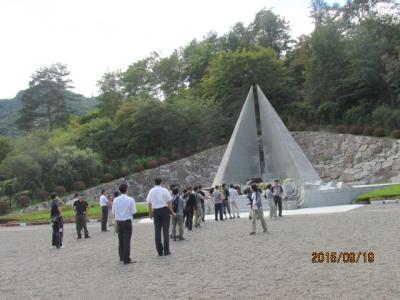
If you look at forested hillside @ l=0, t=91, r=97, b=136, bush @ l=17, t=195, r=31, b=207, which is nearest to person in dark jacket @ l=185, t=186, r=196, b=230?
bush @ l=17, t=195, r=31, b=207

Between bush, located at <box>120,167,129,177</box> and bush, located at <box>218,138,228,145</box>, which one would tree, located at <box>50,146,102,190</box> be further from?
bush, located at <box>218,138,228,145</box>

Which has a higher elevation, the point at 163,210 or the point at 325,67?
the point at 325,67

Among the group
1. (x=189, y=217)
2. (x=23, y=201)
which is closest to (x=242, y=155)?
(x=189, y=217)

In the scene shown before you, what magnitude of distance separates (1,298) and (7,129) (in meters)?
83.8

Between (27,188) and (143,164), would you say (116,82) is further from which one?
(27,188)

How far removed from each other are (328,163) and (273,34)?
2159cm

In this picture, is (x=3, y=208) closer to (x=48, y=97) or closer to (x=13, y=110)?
(x=48, y=97)

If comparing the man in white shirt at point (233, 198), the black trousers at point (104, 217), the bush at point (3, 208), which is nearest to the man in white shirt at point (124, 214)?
the black trousers at point (104, 217)

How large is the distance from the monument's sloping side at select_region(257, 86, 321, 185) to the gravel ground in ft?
36.9

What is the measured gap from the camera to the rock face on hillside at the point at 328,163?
3203 centimetres

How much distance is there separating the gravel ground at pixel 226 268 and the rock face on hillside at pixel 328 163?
20.2 meters

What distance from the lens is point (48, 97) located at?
58625 millimetres

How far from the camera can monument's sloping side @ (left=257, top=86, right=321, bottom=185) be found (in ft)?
79.4

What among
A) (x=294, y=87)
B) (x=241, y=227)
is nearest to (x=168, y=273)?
(x=241, y=227)
